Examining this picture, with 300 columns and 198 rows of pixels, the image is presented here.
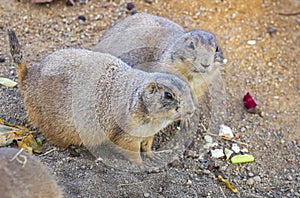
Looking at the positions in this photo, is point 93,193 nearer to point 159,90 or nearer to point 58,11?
point 159,90

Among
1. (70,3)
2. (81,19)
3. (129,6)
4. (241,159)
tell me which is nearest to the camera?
(241,159)

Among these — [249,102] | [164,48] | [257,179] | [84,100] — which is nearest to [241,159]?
[257,179]

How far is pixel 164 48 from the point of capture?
4902mm

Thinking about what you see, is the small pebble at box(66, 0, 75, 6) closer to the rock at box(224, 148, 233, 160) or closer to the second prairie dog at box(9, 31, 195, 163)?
the second prairie dog at box(9, 31, 195, 163)

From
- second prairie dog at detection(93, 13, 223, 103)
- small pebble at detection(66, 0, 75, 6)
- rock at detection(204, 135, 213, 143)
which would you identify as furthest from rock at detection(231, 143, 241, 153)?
small pebble at detection(66, 0, 75, 6)

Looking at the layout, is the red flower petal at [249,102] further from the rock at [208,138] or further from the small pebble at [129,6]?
the small pebble at [129,6]

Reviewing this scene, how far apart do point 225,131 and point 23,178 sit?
2.33m

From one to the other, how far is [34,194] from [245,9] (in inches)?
155

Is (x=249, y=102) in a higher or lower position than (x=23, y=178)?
lower

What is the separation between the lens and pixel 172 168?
418 cm

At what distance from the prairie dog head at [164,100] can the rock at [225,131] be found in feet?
3.03

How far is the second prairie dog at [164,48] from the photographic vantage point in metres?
4.60

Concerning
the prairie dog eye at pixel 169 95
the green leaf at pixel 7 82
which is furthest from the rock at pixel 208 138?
the green leaf at pixel 7 82

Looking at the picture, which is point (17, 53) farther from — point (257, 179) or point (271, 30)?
point (271, 30)
